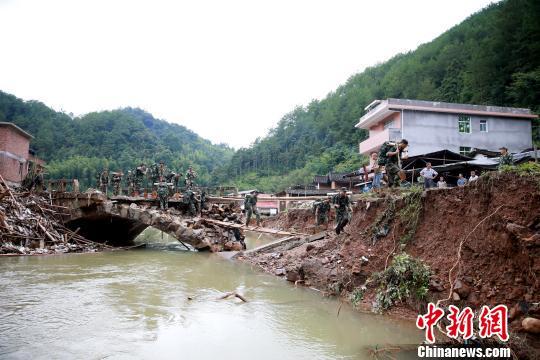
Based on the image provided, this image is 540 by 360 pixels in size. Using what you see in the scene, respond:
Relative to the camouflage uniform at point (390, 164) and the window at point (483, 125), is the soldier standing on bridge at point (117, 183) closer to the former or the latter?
the camouflage uniform at point (390, 164)

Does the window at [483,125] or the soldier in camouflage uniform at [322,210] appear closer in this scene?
the soldier in camouflage uniform at [322,210]

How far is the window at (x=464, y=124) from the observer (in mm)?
28038

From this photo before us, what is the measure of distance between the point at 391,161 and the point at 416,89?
45389 millimetres

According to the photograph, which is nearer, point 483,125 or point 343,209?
point 343,209

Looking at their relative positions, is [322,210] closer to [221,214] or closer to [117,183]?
[221,214]

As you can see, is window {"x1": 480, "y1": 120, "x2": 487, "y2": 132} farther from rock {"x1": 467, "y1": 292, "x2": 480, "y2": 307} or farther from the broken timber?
rock {"x1": 467, "y1": 292, "x2": 480, "y2": 307}

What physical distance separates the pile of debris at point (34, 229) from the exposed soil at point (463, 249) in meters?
12.0

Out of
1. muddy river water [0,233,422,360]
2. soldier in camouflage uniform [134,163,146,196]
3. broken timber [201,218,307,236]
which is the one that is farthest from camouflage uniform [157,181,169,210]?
muddy river water [0,233,422,360]

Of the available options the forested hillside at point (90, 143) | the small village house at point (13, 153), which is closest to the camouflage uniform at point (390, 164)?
the small village house at point (13, 153)

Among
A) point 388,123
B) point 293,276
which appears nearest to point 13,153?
point 293,276

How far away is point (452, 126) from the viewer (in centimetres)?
2791

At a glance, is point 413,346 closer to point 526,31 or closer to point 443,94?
point 526,31

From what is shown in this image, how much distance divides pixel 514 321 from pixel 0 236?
1762 cm

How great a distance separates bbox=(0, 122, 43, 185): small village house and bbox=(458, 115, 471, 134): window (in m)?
35.0
